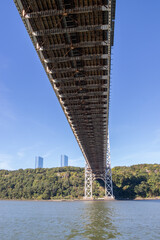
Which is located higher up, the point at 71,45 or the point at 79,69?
the point at 71,45

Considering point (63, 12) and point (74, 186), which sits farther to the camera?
point (74, 186)

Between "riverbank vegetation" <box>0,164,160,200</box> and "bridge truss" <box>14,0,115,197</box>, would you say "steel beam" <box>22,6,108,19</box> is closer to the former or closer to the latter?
"bridge truss" <box>14,0,115,197</box>

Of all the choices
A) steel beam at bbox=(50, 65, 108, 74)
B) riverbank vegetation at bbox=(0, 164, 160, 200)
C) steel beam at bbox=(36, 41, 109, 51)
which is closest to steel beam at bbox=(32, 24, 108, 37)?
steel beam at bbox=(36, 41, 109, 51)

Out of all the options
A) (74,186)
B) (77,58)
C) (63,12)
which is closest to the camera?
(63,12)

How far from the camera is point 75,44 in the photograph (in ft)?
64.4

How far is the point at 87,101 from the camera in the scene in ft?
103

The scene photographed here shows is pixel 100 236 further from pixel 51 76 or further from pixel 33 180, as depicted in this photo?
pixel 33 180

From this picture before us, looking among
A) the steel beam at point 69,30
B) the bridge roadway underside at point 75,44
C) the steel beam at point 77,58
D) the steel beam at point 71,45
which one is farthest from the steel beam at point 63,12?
the steel beam at point 77,58

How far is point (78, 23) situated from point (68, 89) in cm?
1099

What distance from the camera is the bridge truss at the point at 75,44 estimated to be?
1620cm

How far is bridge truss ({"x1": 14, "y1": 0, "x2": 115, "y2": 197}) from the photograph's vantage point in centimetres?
1620

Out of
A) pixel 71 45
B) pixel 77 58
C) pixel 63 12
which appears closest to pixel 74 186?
pixel 77 58

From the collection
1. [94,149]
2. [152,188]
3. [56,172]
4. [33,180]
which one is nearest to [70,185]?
[33,180]

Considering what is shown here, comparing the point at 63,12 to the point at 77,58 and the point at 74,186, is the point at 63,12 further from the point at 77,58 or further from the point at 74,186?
the point at 74,186
